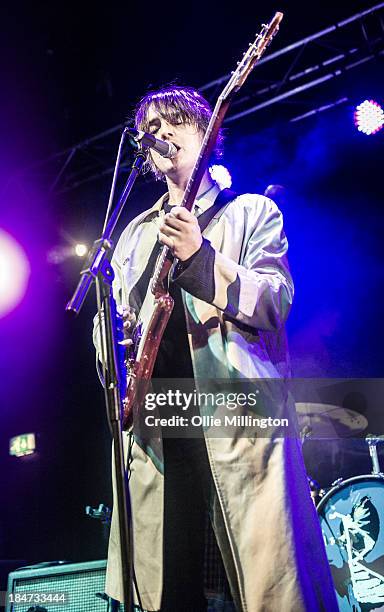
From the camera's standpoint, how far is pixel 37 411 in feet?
22.5

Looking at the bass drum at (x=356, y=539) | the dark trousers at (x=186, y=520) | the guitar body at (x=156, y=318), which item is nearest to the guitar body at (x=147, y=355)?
the guitar body at (x=156, y=318)

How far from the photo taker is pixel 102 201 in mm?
6863

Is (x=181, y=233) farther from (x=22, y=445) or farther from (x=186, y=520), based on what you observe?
(x=22, y=445)

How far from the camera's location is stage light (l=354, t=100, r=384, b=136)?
17.1ft

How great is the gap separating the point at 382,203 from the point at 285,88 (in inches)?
59.1

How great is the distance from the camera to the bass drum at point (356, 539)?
373cm

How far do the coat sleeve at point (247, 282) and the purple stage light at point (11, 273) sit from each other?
4.89 m

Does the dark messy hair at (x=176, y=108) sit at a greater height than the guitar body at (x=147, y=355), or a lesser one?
greater

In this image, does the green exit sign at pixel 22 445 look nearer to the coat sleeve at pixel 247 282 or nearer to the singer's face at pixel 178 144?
the singer's face at pixel 178 144

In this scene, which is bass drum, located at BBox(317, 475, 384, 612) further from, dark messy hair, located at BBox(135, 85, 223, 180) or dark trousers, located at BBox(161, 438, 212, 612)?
dark messy hair, located at BBox(135, 85, 223, 180)

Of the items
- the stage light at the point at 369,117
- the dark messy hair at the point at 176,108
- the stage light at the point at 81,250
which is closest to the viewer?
the dark messy hair at the point at 176,108

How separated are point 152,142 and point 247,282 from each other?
0.67m

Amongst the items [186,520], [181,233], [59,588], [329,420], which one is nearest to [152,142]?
[181,233]

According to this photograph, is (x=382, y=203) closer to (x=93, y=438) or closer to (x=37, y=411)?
(x=93, y=438)
